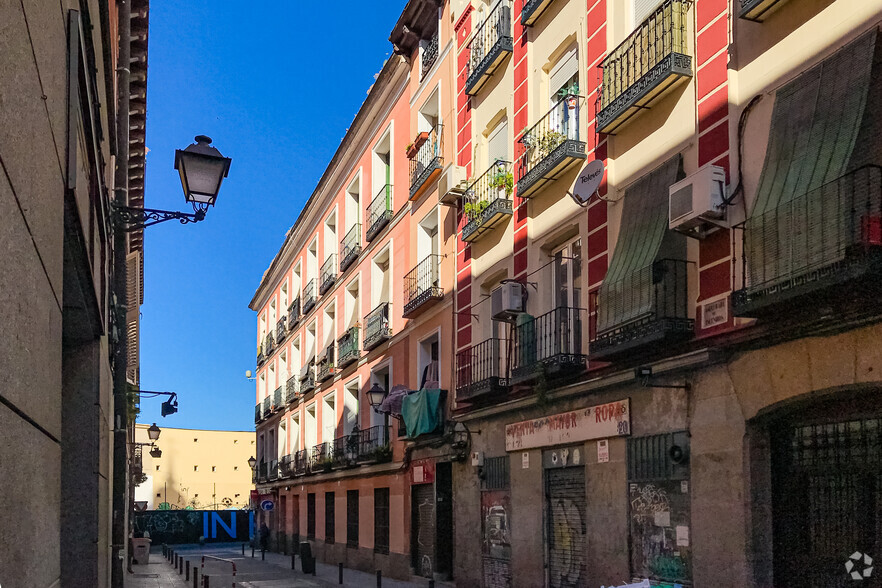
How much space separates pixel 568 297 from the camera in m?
14.0

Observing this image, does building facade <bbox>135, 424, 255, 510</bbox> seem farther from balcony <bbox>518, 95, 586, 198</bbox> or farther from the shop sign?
balcony <bbox>518, 95, 586, 198</bbox>

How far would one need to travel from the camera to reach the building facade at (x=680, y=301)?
832 cm

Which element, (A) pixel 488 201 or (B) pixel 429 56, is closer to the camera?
(A) pixel 488 201

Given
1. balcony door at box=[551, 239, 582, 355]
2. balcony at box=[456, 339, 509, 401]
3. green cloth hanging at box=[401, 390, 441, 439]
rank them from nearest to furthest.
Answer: balcony door at box=[551, 239, 582, 355]
balcony at box=[456, 339, 509, 401]
green cloth hanging at box=[401, 390, 441, 439]

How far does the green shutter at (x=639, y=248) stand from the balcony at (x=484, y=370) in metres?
3.91

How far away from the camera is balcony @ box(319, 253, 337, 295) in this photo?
95.8 feet

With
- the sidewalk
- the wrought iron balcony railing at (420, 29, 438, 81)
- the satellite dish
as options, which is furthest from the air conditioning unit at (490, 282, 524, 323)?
the wrought iron balcony railing at (420, 29, 438, 81)

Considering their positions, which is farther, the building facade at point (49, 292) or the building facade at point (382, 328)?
the building facade at point (382, 328)

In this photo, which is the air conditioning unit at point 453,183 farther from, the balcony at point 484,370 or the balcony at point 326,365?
the balcony at point 326,365

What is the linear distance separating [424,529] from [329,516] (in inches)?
401

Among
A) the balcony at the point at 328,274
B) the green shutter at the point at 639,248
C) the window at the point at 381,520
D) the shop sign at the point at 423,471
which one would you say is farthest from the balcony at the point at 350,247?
the green shutter at the point at 639,248

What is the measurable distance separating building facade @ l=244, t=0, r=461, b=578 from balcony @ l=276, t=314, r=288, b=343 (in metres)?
2.31

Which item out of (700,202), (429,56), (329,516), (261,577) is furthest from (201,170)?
(329,516)

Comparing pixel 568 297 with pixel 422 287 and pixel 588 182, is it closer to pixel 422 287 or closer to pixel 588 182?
pixel 588 182
